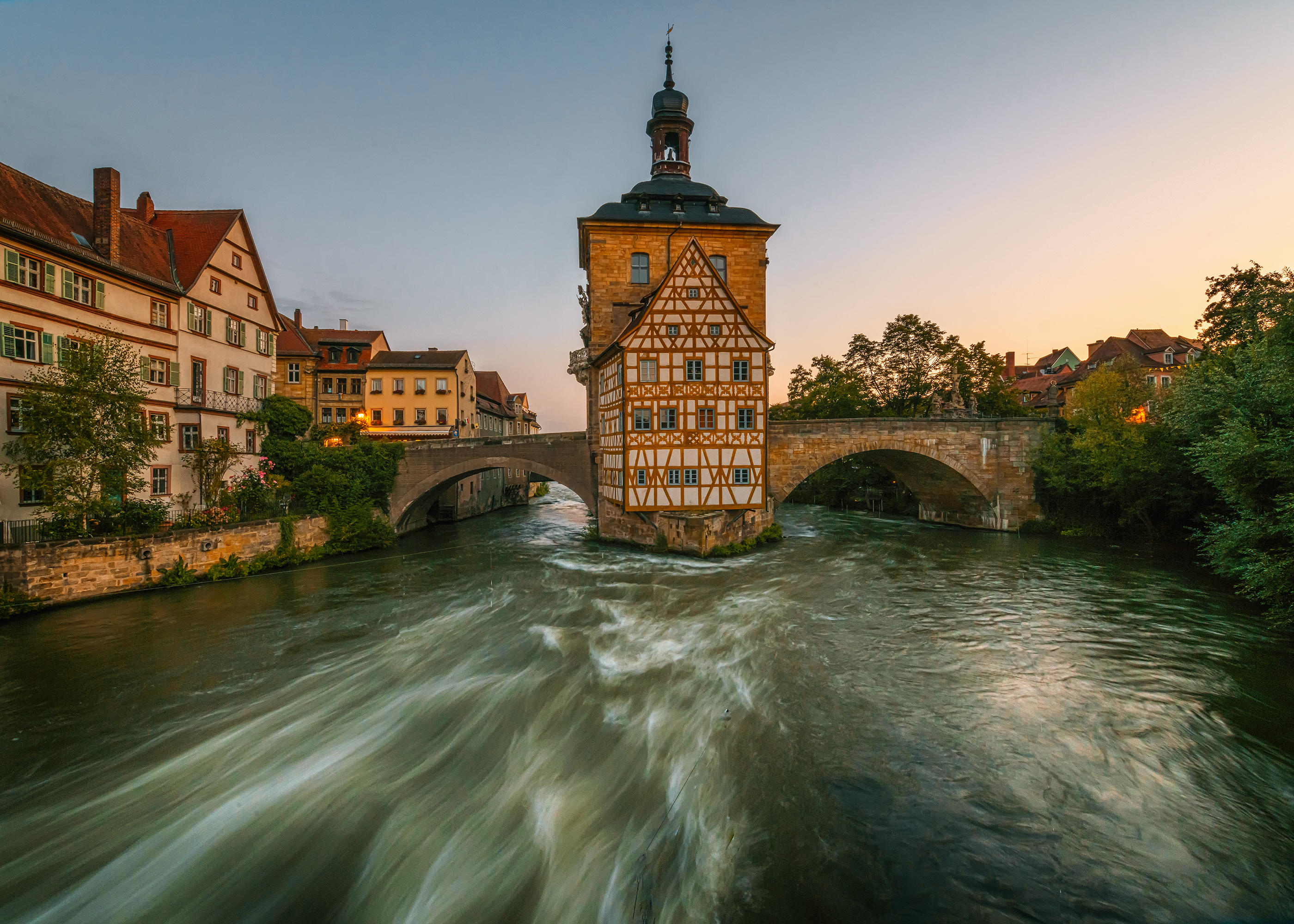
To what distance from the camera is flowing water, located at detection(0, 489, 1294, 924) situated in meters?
4.85

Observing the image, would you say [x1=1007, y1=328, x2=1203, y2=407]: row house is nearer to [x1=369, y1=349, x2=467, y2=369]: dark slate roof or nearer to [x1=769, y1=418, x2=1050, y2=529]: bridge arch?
[x1=769, y1=418, x2=1050, y2=529]: bridge arch

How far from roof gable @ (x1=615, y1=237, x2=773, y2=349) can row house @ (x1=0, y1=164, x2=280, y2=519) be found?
1446 centimetres

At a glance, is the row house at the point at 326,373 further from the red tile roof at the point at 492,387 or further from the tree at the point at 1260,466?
the tree at the point at 1260,466

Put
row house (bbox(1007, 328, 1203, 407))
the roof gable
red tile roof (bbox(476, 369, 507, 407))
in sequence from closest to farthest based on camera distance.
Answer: the roof gable, row house (bbox(1007, 328, 1203, 407)), red tile roof (bbox(476, 369, 507, 407))

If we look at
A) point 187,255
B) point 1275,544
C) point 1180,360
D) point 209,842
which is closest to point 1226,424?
point 1275,544

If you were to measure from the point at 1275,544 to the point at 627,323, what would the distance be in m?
19.1

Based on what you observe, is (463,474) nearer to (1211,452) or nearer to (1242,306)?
(1211,452)

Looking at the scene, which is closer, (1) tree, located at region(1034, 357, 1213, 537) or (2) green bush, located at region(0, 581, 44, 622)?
(2) green bush, located at region(0, 581, 44, 622)

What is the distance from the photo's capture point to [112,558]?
1388cm

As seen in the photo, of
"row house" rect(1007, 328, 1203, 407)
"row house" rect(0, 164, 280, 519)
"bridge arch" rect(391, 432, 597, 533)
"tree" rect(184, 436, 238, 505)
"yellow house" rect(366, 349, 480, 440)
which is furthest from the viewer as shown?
"row house" rect(1007, 328, 1203, 407)

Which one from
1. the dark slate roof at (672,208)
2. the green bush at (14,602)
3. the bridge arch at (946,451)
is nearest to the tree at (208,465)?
the green bush at (14,602)

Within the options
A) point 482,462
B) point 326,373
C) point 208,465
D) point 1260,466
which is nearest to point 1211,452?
point 1260,466

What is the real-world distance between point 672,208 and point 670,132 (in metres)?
4.66

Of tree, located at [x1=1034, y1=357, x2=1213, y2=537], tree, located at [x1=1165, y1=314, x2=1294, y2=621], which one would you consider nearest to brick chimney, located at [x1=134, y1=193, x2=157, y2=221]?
tree, located at [x1=1165, y1=314, x2=1294, y2=621]
